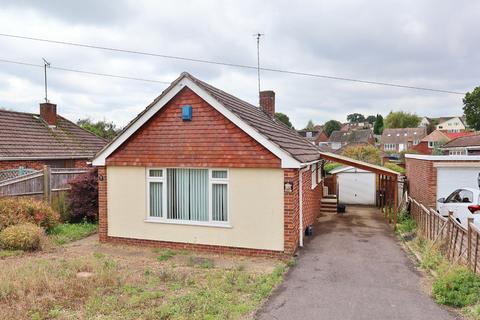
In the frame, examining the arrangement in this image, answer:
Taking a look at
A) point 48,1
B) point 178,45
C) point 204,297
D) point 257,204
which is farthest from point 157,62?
point 204,297

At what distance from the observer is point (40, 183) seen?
13.5 metres

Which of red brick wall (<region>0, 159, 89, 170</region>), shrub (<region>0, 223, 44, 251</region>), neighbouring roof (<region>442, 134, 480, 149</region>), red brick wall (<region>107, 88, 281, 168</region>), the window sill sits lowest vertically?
shrub (<region>0, 223, 44, 251</region>)

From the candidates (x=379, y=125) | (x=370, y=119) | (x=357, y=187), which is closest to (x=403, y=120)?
(x=379, y=125)

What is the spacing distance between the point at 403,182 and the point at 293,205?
38.5ft

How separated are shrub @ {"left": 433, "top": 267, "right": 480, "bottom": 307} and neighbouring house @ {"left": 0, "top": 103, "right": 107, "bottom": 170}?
16.5 meters

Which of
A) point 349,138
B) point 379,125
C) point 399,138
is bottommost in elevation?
point 349,138

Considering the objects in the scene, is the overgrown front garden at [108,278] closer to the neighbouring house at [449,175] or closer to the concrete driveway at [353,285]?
the concrete driveway at [353,285]

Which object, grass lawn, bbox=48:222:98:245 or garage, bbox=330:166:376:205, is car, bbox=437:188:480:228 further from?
grass lawn, bbox=48:222:98:245

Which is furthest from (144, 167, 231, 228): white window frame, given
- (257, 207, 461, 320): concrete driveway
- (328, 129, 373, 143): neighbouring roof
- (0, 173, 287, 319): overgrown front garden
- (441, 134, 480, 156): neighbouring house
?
(328, 129, 373, 143): neighbouring roof

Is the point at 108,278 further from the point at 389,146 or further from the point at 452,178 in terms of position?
the point at 389,146

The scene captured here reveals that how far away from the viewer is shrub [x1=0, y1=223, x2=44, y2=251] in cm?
991

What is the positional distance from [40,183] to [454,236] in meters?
13.9

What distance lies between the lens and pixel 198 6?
11.9 metres

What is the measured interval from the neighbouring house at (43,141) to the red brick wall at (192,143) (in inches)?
330
